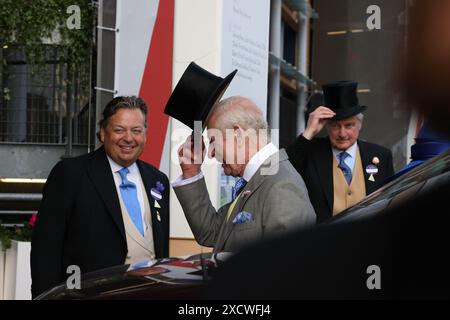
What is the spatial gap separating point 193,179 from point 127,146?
1.79 ft

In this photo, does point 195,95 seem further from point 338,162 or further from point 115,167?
point 338,162

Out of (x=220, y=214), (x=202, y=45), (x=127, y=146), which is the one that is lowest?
(x=220, y=214)

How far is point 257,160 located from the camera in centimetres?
260

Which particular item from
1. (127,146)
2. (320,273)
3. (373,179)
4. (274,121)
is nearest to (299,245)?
(320,273)

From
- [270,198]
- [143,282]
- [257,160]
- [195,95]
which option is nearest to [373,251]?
[143,282]

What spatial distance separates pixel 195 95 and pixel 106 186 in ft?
1.84

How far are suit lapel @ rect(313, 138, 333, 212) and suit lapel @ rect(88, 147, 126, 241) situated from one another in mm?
1216

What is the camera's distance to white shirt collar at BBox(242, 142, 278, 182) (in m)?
2.59

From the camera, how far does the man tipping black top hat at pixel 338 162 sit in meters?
4.06

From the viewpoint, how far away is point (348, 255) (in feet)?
1.35

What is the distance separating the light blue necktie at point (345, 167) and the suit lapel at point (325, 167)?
0.17 ft

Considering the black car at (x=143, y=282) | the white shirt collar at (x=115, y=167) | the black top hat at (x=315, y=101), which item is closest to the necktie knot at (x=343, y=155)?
the black top hat at (x=315, y=101)

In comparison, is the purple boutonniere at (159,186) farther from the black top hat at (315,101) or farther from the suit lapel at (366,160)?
the black top hat at (315,101)
